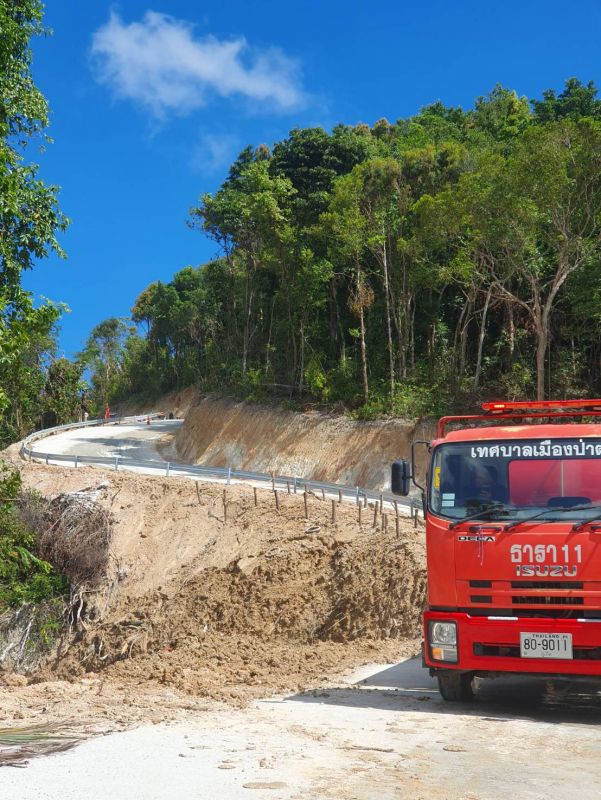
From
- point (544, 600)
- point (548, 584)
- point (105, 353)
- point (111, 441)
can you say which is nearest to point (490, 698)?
point (544, 600)

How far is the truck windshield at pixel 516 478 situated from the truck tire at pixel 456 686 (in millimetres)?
2024

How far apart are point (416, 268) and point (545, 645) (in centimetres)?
3177

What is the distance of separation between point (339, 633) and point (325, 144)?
33475mm

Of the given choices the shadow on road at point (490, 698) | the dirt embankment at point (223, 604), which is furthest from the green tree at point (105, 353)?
the shadow on road at point (490, 698)

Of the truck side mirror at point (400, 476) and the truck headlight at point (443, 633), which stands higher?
the truck side mirror at point (400, 476)

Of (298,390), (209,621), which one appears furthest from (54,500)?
(298,390)

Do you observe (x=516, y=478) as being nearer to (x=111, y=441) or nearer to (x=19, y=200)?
(x=19, y=200)

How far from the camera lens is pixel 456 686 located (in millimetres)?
10305

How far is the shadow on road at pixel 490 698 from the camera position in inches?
392

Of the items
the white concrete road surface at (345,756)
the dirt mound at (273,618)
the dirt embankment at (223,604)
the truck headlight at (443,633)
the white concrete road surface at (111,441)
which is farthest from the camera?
the white concrete road surface at (111,441)

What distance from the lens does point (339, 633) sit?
60.0 feet

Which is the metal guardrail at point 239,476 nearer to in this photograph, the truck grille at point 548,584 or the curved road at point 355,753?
the curved road at point 355,753

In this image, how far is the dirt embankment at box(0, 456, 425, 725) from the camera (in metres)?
13.3

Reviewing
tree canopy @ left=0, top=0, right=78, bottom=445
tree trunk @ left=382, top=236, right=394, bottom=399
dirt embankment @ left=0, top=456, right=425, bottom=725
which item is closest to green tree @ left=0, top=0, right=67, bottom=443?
tree canopy @ left=0, top=0, right=78, bottom=445
